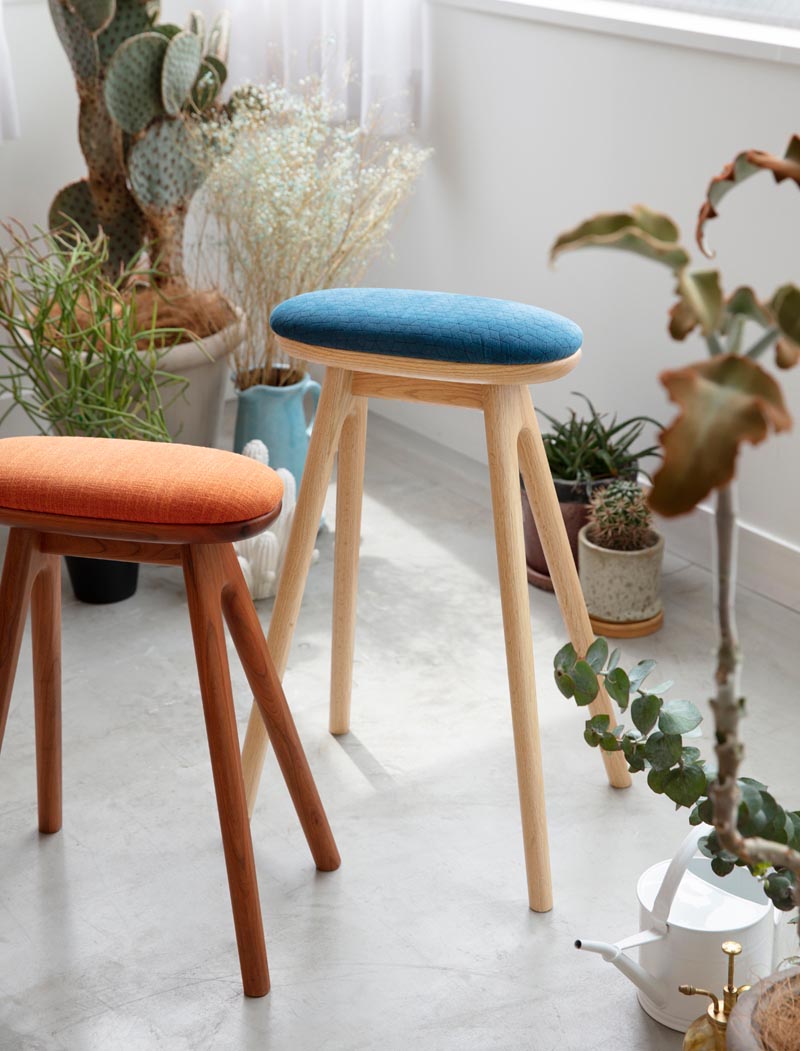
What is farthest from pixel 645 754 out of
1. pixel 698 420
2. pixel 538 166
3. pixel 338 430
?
pixel 538 166

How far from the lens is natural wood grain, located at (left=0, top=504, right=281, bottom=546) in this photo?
142 centimetres

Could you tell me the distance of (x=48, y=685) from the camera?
1.83m

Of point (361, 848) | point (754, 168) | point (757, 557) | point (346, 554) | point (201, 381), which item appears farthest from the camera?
point (201, 381)

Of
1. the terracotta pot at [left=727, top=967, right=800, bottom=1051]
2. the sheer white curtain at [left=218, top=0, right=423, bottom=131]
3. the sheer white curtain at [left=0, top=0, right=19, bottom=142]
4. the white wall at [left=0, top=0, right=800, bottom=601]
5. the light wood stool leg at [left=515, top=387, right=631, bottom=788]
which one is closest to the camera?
the terracotta pot at [left=727, top=967, right=800, bottom=1051]

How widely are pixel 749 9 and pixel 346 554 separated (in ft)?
4.59

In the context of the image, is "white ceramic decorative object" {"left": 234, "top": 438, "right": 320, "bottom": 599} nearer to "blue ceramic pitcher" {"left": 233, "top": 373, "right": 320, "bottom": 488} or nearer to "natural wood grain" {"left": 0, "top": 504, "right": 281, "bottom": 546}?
"blue ceramic pitcher" {"left": 233, "top": 373, "right": 320, "bottom": 488}

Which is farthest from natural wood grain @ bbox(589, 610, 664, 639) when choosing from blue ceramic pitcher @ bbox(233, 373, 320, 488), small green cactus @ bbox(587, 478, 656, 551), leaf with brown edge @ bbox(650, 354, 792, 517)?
leaf with brown edge @ bbox(650, 354, 792, 517)

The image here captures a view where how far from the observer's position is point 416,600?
2645mm

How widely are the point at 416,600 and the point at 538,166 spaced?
1.04 meters

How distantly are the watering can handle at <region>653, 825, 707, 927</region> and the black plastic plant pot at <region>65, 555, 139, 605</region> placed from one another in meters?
1.44

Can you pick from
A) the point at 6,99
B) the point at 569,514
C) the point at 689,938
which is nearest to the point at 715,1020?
the point at 689,938

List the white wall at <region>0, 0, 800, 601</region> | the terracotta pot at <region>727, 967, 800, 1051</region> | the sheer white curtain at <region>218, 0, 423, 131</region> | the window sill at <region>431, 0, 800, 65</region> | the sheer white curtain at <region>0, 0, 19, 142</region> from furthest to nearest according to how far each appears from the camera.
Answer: the sheer white curtain at <region>218, 0, 423, 131</region> < the sheer white curtain at <region>0, 0, 19, 142</region> < the white wall at <region>0, 0, 800, 601</region> < the window sill at <region>431, 0, 800, 65</region> < the terracotta pot at <region>727, 967, 800, 1051</region>

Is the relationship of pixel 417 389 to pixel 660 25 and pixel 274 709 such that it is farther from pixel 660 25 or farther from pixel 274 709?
pixel 660 25

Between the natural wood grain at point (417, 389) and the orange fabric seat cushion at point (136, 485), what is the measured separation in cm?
23
